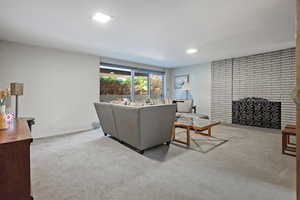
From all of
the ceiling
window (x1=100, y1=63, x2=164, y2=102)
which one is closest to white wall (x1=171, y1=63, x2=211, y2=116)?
window (x1=100, y1=63, x2=164, y2=102)

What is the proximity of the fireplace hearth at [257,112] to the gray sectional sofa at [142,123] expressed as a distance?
2.95 metres

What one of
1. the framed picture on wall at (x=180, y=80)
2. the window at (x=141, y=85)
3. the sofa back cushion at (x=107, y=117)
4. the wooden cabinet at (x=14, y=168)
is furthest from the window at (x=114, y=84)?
the wooden cabinet at (x=14, y=168)

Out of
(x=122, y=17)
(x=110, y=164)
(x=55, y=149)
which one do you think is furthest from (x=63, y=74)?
(x=110, y=164)

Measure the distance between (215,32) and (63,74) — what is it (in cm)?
372

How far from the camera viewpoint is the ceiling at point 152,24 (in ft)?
6.40

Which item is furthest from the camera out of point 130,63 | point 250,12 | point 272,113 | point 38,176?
point 130,63

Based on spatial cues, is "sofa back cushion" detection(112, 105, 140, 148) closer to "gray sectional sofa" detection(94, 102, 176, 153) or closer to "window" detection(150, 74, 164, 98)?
"gray sectional sofa" detection(94, 102, 176, 153)

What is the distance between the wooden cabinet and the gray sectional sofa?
155 cm

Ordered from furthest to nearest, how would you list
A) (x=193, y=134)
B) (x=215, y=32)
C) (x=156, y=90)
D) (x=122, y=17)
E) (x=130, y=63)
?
(x=156, y=90), (x=130, y=63), (x=193, y=134), (x=215, y=32), (x=122, y=17)

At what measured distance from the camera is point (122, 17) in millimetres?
2268

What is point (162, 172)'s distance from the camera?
2.04 metres

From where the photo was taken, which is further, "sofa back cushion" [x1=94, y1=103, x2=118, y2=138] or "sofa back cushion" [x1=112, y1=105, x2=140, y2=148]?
"sofa back cushion" [x1=94, y1=103, x2=118, y2=138]

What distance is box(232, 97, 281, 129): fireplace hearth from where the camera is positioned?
4.16 m

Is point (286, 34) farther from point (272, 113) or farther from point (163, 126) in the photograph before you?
point (163, 126)
